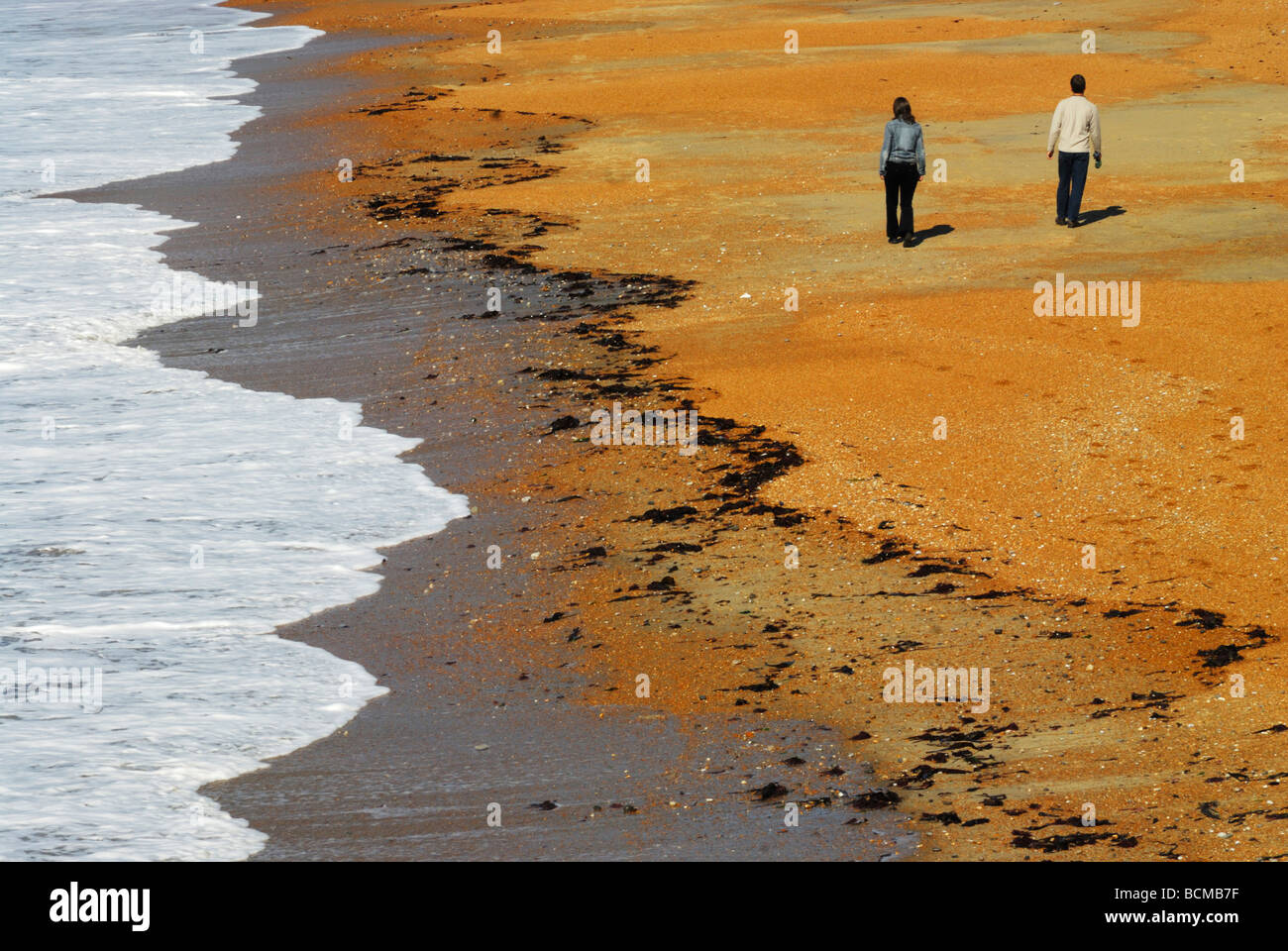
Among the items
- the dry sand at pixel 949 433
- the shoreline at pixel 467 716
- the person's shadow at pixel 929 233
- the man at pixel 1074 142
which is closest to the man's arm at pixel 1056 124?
the man at pixel 1074 142

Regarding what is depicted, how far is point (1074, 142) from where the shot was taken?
62.7 ft

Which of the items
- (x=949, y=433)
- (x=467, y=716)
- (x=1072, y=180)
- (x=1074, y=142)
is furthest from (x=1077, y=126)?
(x=467, y=716)

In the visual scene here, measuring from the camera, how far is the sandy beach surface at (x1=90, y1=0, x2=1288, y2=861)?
8406mm

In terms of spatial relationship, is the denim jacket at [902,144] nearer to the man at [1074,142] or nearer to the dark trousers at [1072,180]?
the man at [1074,142]

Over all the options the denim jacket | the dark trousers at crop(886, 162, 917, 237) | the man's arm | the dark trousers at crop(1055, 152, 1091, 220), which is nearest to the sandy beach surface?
the dark trousers at crop(886, 162, 917, 237)

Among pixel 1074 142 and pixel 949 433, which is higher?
pixel 1074 142

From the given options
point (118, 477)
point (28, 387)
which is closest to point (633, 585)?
point (118, 477)

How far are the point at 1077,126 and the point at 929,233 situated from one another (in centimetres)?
232

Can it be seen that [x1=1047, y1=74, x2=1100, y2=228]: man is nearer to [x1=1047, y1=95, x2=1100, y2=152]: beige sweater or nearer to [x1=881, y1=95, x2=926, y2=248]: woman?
[x1=1047, y1=95, x2=1100, y2=152]: beige sweater

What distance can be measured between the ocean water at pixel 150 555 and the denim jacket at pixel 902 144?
25.5 ft

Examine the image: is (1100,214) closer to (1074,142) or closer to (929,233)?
(1074,142)

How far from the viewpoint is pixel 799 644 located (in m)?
10.1

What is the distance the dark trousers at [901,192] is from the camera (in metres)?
18.8

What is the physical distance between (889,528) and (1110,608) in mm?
2060
